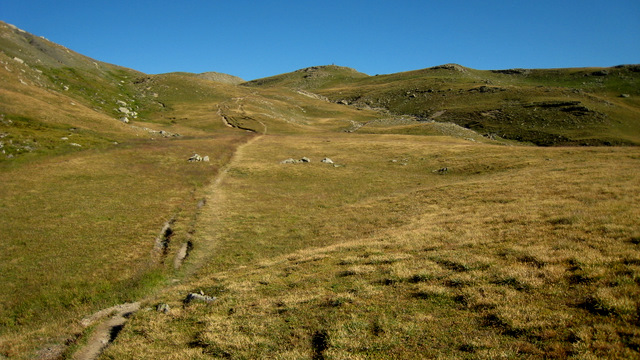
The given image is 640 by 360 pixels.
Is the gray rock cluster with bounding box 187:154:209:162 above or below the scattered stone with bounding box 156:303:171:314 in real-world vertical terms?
above

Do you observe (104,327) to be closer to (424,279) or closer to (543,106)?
(424,279)

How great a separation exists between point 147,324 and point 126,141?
64521 mm

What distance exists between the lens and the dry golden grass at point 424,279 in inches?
418

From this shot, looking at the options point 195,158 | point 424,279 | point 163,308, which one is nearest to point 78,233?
point 163,308

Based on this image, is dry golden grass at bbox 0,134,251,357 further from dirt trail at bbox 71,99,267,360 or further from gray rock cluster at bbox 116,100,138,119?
gray rock cluster at bbox 116,100,138,119

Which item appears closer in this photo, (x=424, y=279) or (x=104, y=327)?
(x=424, y=279)

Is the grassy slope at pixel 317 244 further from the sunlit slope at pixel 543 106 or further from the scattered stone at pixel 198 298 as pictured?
the sunlit slope at pixel 543 106

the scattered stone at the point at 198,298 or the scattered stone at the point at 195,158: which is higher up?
the scattered stone at the point at 195,158

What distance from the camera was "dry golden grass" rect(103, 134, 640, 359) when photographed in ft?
34.8

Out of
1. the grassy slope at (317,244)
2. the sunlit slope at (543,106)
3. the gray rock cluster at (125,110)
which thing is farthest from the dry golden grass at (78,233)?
the sunlit slope at (543,106)

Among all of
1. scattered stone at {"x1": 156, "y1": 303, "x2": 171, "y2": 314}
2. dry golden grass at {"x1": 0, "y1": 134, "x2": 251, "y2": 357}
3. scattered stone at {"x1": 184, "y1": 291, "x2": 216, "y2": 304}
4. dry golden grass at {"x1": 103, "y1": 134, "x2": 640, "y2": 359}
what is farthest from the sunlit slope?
scattered stone at {"x1": 156, "y1": 303, "x2": 171, "y2": 314}

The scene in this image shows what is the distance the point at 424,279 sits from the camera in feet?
49.9

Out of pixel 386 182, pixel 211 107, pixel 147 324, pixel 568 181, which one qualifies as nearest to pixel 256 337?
pixel 147 324

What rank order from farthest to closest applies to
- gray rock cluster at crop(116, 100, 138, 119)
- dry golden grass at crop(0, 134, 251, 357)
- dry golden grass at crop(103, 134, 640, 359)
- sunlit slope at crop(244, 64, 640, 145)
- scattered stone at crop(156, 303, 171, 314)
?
sunlit slope at crop(244, 64, 640, 145) < gray rock cluster at crop(116, 100, 138, 119) < dry golden grass at crop(0, 134, 251, 357) < scattered stone at crop(156, 303, 171, 314) < dry golden grass at crop(103, 134, 640, 359)
